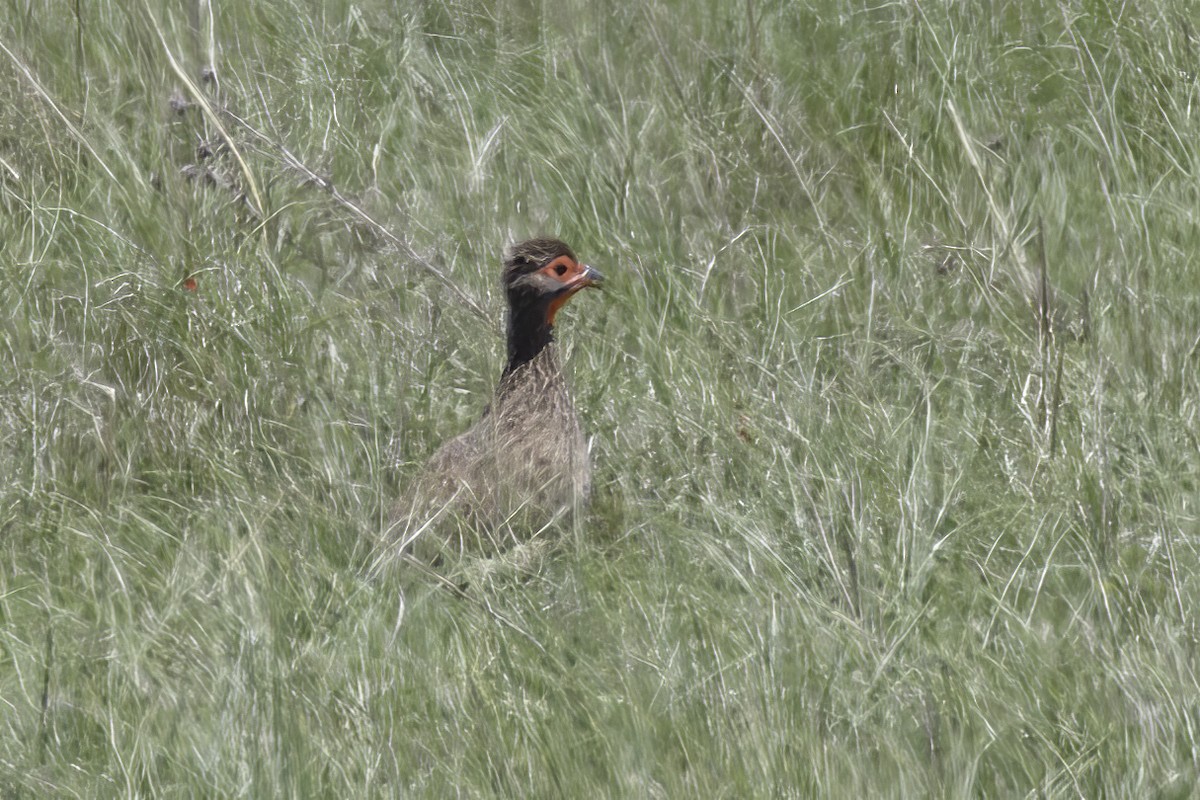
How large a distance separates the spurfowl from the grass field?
12 centimetres

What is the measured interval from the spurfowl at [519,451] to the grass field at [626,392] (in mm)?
122

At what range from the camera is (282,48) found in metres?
5.95

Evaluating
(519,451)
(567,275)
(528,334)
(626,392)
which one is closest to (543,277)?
(567,275)

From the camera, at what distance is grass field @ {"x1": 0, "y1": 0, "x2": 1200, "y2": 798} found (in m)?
3.24

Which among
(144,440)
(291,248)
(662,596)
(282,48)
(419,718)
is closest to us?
(419,718)

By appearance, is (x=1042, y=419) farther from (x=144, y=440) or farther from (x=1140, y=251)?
(x=144, y=440)

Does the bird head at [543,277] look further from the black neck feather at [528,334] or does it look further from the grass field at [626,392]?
the grass field at [626,392]

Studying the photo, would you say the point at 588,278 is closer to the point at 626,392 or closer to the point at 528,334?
the point at 528,334

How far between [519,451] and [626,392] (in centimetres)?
48

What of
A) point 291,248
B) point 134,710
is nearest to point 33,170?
point 291,248

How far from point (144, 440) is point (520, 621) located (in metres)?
1.51

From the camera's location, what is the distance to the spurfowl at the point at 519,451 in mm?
4309

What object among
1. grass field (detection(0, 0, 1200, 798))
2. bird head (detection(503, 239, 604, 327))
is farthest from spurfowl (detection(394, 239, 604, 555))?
grass field (detection(0, 0, 1200, 798))

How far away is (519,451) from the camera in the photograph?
4625 mm
